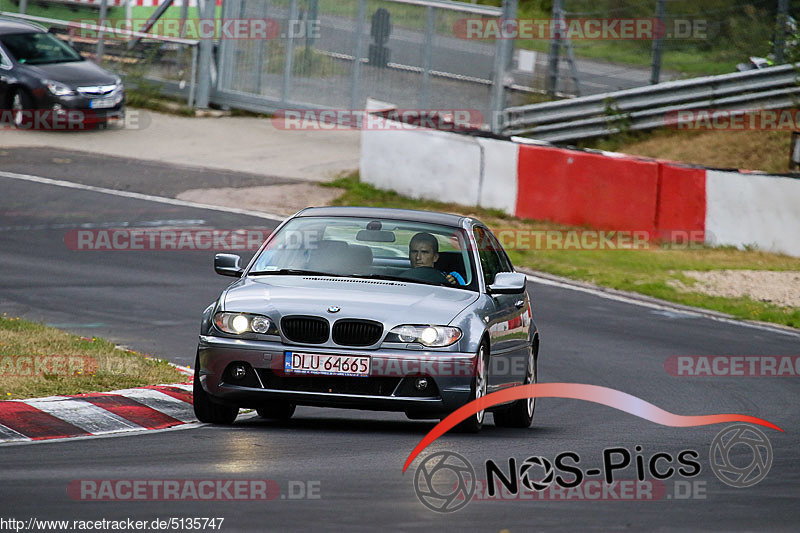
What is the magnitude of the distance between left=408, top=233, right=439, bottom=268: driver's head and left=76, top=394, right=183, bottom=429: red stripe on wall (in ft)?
6.20

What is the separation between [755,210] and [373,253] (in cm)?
1057

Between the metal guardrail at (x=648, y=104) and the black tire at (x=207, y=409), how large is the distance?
16847 mm

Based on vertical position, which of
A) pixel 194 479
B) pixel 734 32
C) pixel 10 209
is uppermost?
pixel 734 32

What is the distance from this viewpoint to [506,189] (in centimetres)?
2127

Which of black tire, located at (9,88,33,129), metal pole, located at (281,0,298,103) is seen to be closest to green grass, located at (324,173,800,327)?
metal pole, located at (281,0,298,103)

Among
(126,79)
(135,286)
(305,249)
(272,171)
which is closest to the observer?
(305,249)

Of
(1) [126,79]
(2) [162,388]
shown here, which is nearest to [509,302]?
(2) [162,388]

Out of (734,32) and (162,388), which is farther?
(734,32)

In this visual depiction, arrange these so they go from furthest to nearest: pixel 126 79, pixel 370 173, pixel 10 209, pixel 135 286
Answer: pixel 126 79 → pixel 370 173 → pixel 10 209 → pixel 135 286

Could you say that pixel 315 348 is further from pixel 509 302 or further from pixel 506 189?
pixel 506 189

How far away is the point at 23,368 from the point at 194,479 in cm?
Result: 382
